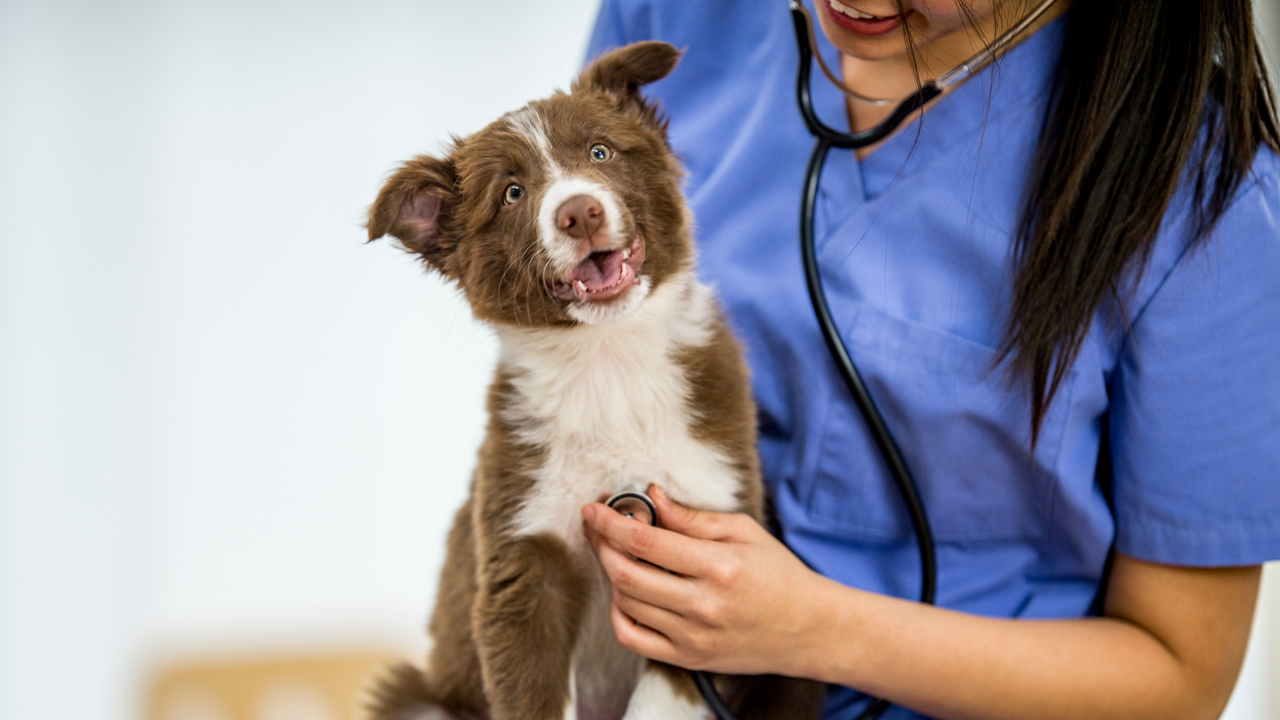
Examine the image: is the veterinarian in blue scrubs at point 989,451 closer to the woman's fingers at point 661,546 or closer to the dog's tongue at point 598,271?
the woman's fingers at point 661,546

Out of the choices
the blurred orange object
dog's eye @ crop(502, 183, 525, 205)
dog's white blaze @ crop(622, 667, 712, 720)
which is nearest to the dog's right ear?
dog's eye @ crop(502, 183, 525, 205)

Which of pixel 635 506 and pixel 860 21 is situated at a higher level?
pixel 860 21

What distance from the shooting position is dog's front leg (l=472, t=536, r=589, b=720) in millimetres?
1299

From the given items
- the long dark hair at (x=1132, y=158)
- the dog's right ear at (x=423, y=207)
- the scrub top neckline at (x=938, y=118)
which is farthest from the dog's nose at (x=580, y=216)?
the long dark hair at (x=1132, y=158)

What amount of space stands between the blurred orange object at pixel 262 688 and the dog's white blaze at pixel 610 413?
4.59 ft

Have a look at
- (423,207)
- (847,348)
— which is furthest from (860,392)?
(423,207)

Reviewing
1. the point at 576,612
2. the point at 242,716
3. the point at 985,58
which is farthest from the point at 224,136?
the point at 985,58

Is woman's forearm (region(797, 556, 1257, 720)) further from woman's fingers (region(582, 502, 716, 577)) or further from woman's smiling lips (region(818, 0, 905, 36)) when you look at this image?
woman's smiling lips (region(818, 0, 905, 36))

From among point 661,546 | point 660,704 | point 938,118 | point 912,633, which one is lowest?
point 660,704

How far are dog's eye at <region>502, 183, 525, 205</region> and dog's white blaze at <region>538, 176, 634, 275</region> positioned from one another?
9cm

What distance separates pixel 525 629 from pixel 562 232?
22.5 inches

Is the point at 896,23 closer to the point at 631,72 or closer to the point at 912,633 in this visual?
the point at 631,72

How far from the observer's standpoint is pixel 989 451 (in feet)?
4.55

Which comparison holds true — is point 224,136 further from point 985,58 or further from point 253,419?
point 985,58
